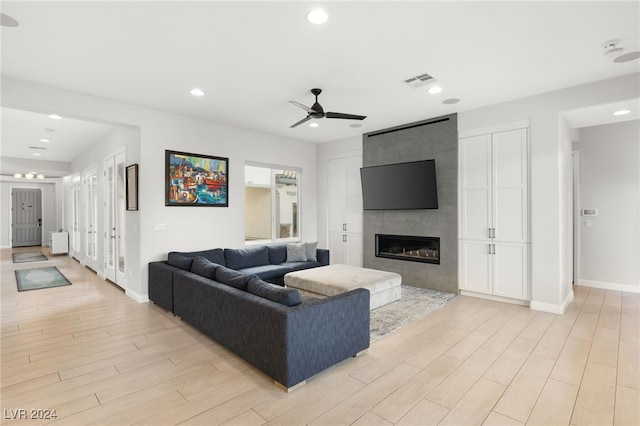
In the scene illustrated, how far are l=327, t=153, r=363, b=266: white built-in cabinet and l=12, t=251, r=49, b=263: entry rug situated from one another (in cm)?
807

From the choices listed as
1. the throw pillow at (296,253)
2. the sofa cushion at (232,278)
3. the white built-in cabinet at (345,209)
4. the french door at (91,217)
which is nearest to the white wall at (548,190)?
the white built-in cabinet at (345,209)

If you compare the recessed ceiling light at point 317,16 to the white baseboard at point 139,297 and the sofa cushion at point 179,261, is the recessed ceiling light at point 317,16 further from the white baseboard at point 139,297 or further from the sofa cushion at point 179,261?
the white baseboard at point 139,297

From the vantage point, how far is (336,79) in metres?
3.70

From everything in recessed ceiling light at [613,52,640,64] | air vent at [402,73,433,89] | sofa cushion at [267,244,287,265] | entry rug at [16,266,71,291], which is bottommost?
entry rug at [16,266,71,291]

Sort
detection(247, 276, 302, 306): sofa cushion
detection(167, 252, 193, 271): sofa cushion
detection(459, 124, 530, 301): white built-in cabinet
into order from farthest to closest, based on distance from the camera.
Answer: detection(459, 124, 530, 301): white built-in cabinet < detection(167, 252, 193, 271): sofa cushion < detection(247, 276, 302, 306): sofa cushion

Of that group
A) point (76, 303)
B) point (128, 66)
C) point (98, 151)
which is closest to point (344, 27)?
point (128, 66)

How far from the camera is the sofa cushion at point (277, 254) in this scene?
19.2 feet

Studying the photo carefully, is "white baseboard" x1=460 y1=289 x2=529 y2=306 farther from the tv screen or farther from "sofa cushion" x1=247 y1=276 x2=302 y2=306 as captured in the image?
"sofa cushion" x1=247 y1=276 x2=302 y2=306

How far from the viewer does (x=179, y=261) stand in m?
4.15

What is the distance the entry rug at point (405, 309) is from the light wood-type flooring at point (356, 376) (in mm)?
148

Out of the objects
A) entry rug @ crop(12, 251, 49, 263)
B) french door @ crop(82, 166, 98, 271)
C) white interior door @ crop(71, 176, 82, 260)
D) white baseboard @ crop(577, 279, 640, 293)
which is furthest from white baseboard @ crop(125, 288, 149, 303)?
white baseboard @ crop(577, 279, 640, 293)

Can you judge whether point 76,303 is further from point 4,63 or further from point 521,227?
point 521,227

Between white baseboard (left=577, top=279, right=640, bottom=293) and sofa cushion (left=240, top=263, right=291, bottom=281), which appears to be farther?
white baseboard (left=577, top=279, right=640, bottom=293)

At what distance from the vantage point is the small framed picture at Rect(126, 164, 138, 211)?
472 centimetres
